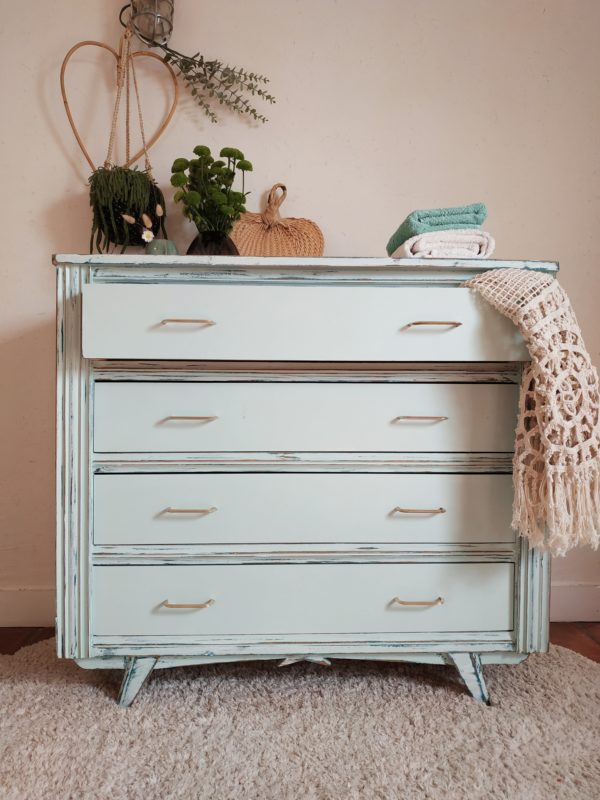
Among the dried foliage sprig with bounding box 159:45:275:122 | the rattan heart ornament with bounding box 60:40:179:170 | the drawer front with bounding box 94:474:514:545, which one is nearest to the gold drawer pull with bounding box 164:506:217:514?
the drawer front with bounding box 94:474:514:545

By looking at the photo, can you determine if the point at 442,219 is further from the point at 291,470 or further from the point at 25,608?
the point at 25,608

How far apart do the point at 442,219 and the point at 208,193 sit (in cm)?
59

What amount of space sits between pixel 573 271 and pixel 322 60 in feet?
3.24

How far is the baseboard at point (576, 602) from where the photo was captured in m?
1.58

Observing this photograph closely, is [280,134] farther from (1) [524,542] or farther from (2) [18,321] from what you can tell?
(1) [524,542]

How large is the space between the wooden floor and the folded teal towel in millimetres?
1169

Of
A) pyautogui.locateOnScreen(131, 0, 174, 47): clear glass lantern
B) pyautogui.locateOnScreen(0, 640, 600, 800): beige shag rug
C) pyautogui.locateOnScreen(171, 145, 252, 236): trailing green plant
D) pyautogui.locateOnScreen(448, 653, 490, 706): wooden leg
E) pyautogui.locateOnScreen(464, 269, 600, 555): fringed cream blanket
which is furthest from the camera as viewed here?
pyautogui.locateOnScreen(131, 0, 174, 47): clear glass lantern

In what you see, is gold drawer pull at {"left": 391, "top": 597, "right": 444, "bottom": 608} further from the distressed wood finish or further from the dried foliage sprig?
the dried foliage sprig

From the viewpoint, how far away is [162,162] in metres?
1.50

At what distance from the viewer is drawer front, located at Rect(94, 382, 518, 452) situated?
3.45 ft

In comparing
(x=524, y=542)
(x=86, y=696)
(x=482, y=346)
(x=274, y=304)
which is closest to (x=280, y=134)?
(x=274, y=304)

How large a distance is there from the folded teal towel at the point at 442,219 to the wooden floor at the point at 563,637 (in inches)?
46.0

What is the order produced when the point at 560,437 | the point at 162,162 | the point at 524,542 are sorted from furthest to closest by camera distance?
the point at 162,162 → the point at 524,542 → the point at 560,437

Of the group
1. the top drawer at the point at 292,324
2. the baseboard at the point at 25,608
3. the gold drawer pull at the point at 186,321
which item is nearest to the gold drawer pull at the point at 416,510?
the top drawer at the point at 292,324
